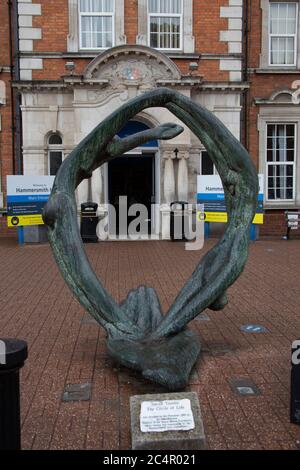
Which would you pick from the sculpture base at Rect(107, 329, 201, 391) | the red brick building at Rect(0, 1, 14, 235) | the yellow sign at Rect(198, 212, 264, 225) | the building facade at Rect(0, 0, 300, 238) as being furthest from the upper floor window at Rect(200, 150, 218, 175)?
the sculpture base at Rect(107, 329, 201, 391)

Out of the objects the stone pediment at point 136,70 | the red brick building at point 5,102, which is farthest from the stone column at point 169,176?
the red brick building at point 5,102

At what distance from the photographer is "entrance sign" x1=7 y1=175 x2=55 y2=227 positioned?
15367 mm

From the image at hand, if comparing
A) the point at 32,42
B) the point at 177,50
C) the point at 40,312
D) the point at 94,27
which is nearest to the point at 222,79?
the point at 177,50

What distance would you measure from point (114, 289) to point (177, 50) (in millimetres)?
10237

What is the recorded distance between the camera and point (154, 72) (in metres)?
15.8

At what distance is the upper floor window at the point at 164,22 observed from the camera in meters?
16.5

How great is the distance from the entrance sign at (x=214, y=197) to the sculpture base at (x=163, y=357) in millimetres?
10772

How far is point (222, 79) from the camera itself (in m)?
16.7

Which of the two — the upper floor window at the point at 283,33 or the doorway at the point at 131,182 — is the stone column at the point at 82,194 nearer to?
the doorway at the point at 131,182

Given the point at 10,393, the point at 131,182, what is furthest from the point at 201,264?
the point at 131,182

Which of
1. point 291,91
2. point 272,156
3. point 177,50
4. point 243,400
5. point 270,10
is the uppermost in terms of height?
point 270,10

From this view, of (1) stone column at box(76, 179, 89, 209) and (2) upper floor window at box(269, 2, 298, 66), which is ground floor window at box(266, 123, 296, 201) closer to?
(2) upper floor window at box(269, 2, 298, 66)

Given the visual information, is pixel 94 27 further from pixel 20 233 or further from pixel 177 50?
pixel 20 233

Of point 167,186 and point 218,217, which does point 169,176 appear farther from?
point 218,217
